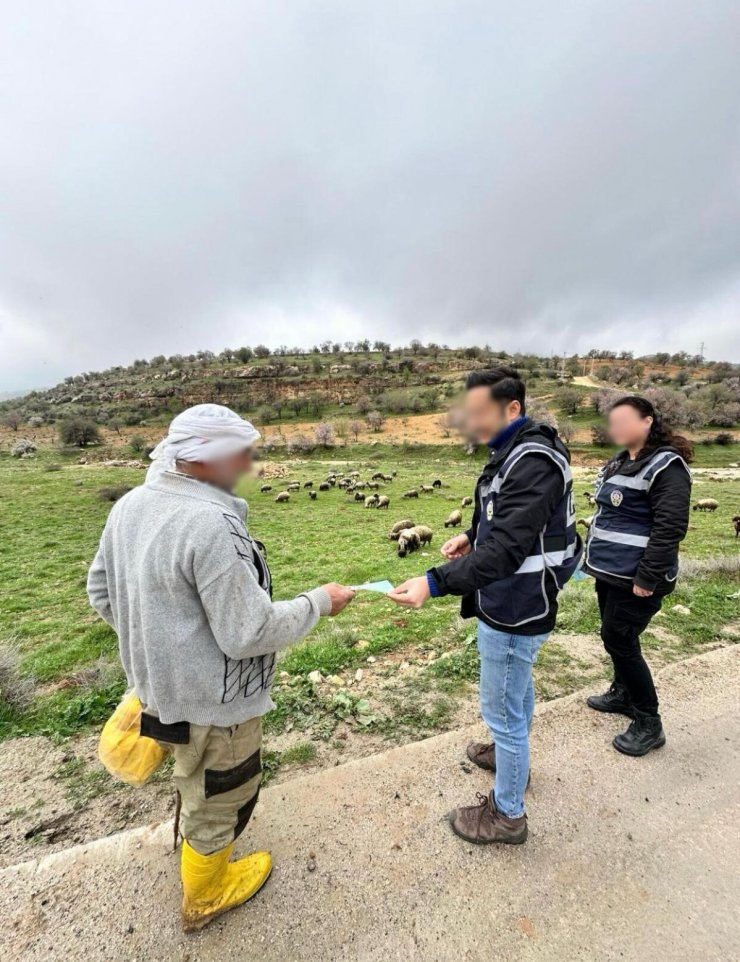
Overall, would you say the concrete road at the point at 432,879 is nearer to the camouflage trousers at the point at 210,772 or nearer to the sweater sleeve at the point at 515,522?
the camouflage trousers at the point at 210,772

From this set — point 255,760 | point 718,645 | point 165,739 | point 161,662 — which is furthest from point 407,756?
point 718,645

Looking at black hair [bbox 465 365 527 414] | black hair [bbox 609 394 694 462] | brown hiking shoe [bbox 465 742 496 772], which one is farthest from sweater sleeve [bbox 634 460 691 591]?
brown hiking shoe [bbox 465 742 496 772]

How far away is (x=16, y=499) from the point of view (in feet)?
70.9

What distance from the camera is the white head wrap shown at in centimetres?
161

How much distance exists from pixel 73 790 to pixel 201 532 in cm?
270

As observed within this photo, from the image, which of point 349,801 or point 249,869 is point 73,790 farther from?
point 349,801

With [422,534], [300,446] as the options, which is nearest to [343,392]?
[300,446]

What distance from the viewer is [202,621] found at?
164 centimetres

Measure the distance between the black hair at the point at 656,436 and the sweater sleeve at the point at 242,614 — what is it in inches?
109

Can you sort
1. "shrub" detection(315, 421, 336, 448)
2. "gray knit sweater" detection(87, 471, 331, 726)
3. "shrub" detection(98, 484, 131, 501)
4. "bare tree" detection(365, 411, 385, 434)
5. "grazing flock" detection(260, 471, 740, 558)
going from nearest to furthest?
"gray knit sweater" detection(87, 471, 331, 726), "grazing flock" detection(260, 471, 740, 558), "shrub" detection(98, 484, 131, 501), "shrub" detection(315, 421, 336, 448), "bare tree" detection(365, 411, 385, 434)

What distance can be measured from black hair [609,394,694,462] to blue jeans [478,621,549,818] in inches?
68.1

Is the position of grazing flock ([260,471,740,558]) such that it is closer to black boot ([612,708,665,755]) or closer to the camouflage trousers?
black boot ([612,708,665,755])

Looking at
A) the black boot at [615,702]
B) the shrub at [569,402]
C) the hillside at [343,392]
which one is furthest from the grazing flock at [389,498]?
the shrub at [569,402]

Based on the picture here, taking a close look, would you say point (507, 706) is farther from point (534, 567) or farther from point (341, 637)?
point (341, 637)
